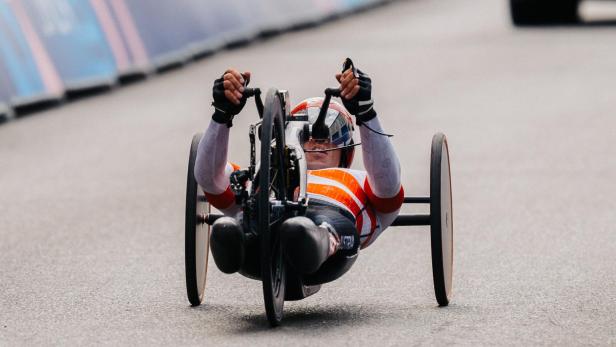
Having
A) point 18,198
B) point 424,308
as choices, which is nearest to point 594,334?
point 424,308

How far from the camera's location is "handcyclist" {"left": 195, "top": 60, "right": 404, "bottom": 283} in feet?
19.2

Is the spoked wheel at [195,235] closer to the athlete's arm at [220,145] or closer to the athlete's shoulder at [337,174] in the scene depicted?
the athlete's arm at [220,145]

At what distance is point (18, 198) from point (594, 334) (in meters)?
5.66

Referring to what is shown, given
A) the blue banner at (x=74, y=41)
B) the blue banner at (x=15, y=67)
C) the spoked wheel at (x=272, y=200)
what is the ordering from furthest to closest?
the blue banner at (x=74, y=41) < the blue banner at (x=15, y=67) < the spoked wheel at (x=272, y=200)

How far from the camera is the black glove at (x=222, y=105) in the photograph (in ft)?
19.9

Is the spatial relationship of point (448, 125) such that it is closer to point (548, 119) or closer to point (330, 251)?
point (548, 119)

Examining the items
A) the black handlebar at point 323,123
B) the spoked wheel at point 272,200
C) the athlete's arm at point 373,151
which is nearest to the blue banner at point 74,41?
the black handlebar at point 323,123

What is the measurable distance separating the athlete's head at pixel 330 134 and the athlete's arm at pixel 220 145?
0.37 metres

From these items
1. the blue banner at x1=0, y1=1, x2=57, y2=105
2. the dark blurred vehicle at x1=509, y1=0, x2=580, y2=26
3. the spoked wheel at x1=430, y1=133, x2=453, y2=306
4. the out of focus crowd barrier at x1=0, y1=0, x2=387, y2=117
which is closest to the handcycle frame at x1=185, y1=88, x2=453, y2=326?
the spoked wheel at x1=430, y1=133, x2=453, y2=306

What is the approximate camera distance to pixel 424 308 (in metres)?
6.83

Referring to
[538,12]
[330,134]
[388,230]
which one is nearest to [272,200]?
[330,134]

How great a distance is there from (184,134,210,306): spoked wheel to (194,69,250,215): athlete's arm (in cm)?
7

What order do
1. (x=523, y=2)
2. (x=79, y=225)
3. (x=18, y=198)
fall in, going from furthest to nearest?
(x=523, y=2) → (x=18, y=198) → (x=79, y=225)

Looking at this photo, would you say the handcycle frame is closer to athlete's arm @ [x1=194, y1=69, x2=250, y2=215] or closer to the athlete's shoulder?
athlete's arm @ [x1=194, y1=69, x2=250, y2=215]
